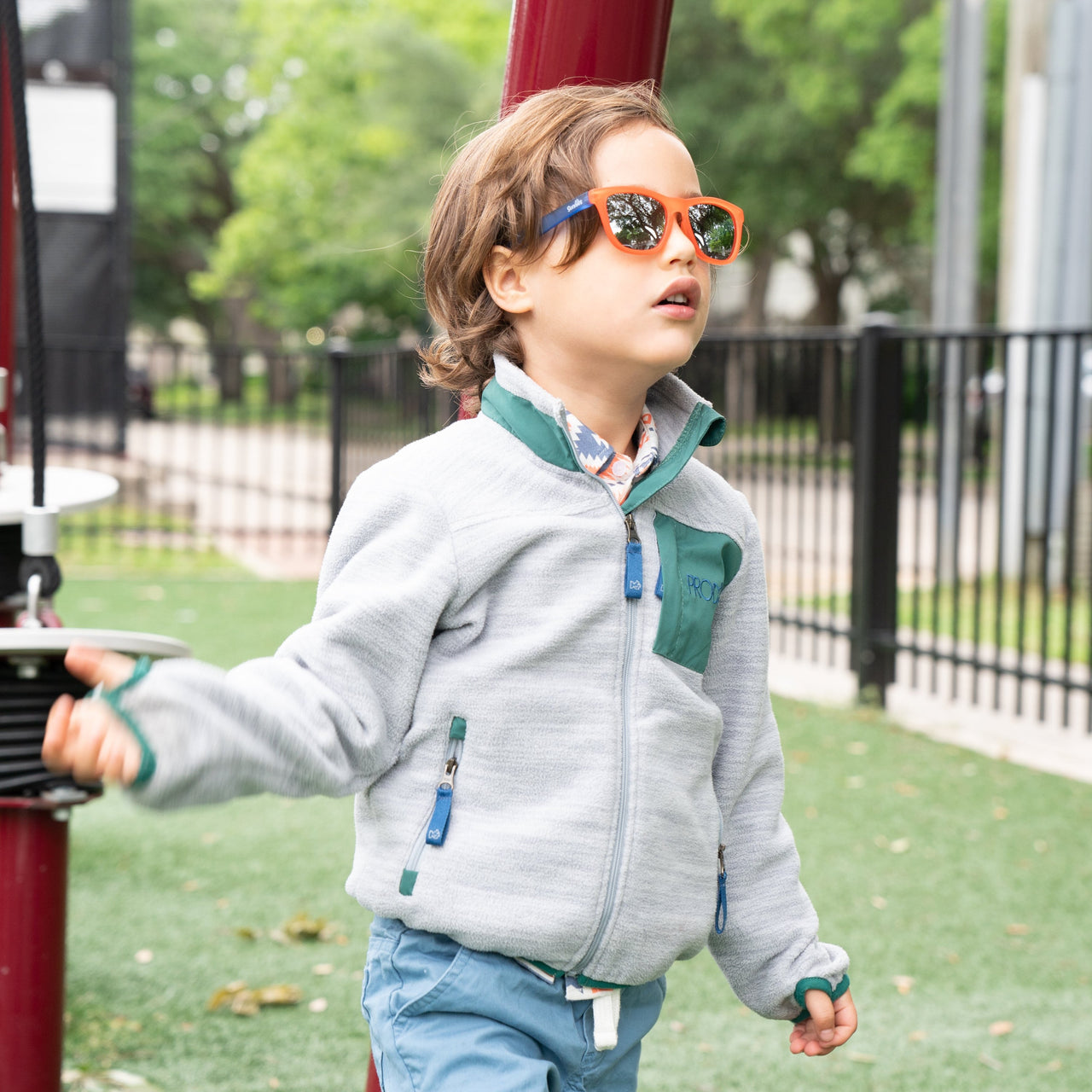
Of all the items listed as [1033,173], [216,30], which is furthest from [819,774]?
[216,30]

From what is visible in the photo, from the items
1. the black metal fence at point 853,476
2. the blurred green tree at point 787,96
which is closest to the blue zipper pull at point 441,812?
the black metal fence at point 853,476

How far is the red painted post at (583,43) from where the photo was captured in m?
1.99

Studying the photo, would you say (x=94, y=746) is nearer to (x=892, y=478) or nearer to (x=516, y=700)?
(x=516, y=700)

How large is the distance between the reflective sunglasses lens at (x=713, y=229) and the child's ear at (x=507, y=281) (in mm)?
204

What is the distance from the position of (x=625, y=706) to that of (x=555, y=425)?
1.06 feet

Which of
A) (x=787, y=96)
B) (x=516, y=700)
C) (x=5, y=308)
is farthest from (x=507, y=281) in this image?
(x=787, y=96)

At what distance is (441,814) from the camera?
1555 millimetres

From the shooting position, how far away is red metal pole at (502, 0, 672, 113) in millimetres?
1990

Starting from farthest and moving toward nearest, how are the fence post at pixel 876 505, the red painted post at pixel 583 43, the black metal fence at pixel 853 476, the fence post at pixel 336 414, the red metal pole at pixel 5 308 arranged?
the fence post at pixel 336 414 → the fence post at pixel 876 505 → the black metal fence at pixel 853 476 → the red metal pole at pixel 5 308 → the red painted post at pixel 583 43

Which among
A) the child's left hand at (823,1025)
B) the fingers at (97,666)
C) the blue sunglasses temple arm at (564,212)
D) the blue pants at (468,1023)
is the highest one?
the blue sunglasses temple arm at (564,212)

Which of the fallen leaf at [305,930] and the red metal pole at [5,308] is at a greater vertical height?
the red metal pole at [5,308]

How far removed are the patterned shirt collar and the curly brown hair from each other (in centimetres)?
14

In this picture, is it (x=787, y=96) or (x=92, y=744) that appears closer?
(x=92, y=744)

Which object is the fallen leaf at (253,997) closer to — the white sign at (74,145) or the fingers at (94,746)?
the fingers at (94,746)
